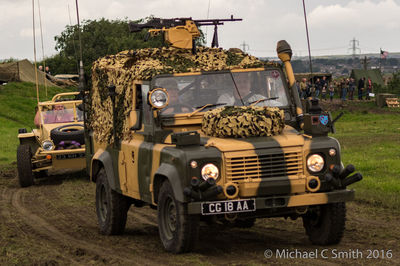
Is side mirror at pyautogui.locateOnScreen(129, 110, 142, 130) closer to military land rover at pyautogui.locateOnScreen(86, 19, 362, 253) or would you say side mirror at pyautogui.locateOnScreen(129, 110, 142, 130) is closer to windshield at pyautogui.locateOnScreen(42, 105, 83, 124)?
military land rover at pyautogui.locateOnScreen(86, 19, 362, 253)

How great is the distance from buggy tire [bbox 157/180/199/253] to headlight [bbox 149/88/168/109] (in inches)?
41.9

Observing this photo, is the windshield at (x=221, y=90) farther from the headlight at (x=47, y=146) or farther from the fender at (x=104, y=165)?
the headlight at (x=47, y=146)

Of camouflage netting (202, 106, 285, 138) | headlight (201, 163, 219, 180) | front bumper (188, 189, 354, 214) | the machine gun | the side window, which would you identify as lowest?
front bumper (188, 189, 354, 214)

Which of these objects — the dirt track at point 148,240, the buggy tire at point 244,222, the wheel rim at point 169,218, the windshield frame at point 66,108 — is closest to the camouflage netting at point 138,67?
the dirt track at point 148,240

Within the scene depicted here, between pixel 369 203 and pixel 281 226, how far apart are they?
8.59 feet

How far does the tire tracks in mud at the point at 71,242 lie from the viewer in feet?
30.1

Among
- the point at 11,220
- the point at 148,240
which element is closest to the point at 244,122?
the point at 148,240

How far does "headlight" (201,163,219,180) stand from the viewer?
8734mm

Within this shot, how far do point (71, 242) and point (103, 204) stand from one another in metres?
1.30

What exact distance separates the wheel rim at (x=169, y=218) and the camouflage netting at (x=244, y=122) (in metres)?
0.92

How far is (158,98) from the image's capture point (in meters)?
9.87

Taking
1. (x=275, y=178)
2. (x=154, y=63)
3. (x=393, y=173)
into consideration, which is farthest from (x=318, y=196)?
(x=393, y=173)

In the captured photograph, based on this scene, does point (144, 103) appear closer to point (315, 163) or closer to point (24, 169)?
point (315, 163)

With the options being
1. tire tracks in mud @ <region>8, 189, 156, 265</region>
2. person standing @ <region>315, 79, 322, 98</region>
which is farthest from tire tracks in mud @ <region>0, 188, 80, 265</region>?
person standing @ <region>315, 79, 322, 98</region>
